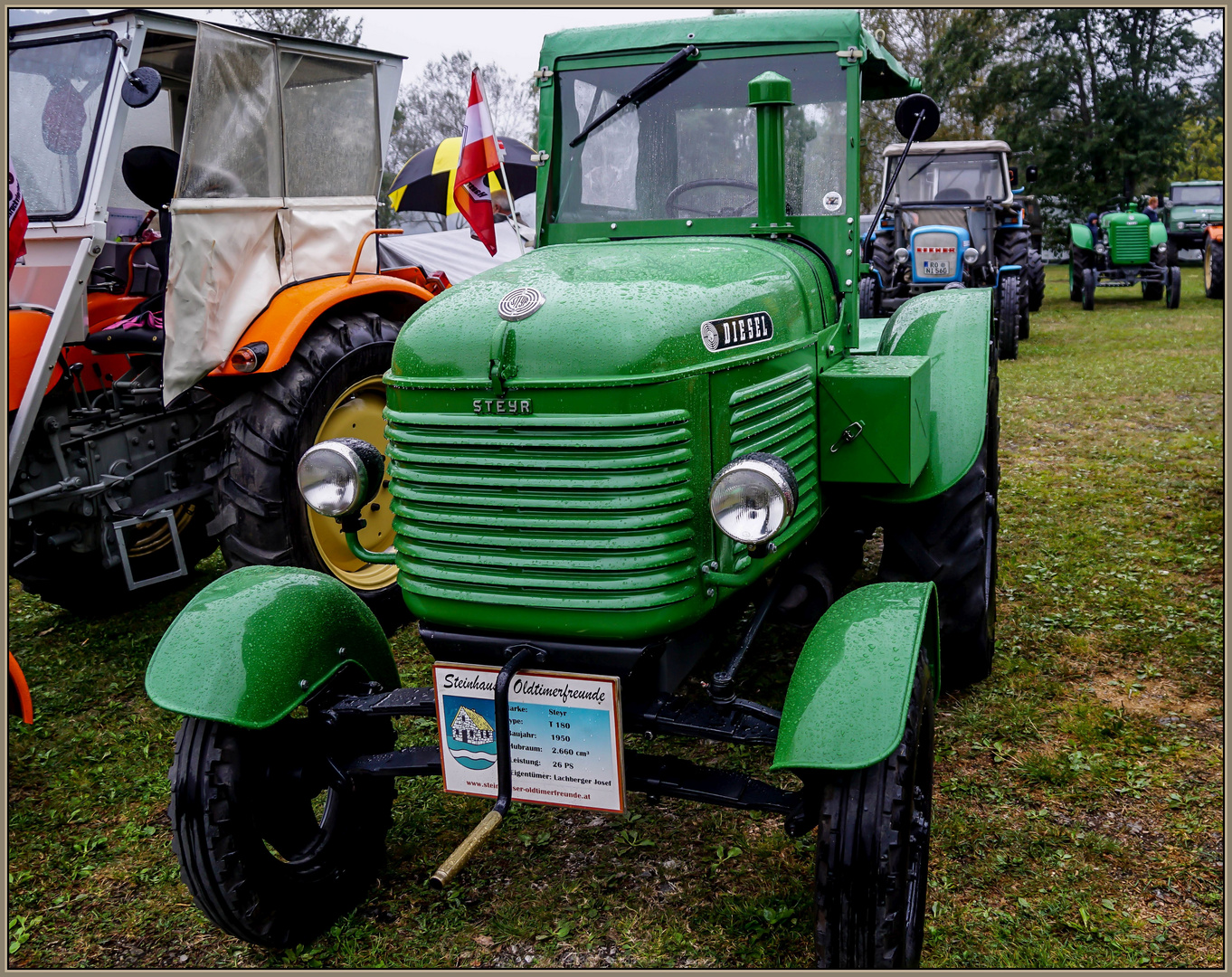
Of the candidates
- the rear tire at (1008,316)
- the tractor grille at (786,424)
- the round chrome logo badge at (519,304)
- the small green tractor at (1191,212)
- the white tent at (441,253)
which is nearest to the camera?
the round chrome logo badge at (519,304)

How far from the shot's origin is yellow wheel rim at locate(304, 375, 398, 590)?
4617mm

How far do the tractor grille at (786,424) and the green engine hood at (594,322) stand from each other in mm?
107

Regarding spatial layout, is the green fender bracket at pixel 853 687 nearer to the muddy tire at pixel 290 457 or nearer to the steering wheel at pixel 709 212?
the steering wheel at pixel 709 212

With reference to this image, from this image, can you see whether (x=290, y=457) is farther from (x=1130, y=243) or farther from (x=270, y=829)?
(x=1130, y=243)

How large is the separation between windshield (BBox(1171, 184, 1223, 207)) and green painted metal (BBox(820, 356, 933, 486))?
21438mm

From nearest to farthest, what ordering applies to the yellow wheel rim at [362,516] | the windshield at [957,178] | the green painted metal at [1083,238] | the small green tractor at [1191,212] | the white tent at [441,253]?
the yellow wheel rim at [362,516]
the white tent at [441,253]
the windshield at [957,178]
the green painted metal at [1083,238]
the small green tractor at [1191,212]

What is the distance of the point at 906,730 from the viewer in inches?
95.3

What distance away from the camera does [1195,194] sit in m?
21.0

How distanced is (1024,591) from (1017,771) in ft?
5.60

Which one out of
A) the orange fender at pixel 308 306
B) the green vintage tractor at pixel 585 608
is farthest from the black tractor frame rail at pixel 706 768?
the orange fender at pixel 308 306

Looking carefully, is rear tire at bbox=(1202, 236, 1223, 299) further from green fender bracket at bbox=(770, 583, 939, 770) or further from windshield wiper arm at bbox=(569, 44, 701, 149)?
green fender bracket at bbox=(770, 583, 939, 770)

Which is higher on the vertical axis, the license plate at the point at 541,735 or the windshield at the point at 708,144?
the windshield at the point at 708,144

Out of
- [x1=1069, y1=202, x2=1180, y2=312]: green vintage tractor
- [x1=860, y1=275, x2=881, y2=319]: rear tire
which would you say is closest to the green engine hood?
[x1=860, y1=275, x2=881, y2=319]: rear tire

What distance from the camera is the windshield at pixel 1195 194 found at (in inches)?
824
